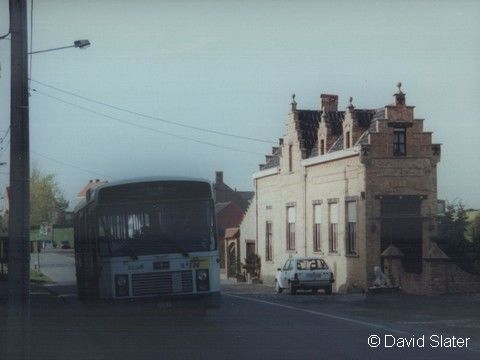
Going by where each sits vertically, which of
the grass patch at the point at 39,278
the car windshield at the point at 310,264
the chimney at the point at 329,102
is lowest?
the grass patch at the point at 39,278

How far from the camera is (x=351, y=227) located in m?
39.9

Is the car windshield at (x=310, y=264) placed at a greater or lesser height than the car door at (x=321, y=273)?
greater

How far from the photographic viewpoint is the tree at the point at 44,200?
21.6 m

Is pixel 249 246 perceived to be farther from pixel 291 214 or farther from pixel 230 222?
pixel 230 222

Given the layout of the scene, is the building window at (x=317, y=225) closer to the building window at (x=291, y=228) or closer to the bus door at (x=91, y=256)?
the building window at (x=291, y=228)

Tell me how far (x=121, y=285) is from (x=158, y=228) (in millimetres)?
1289

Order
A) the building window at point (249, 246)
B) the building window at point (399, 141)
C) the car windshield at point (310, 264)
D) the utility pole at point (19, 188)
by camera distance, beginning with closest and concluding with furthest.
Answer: the utility pole at point (19, 188)
the car windshield at point (310, 264)
the building window at point (399, 141)
the building window at point (249, 246)

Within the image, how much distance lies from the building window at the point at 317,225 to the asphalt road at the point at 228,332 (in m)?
18.8

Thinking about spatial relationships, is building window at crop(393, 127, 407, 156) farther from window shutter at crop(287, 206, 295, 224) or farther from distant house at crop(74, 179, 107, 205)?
distant house at crop(74, 179, 107, 205)

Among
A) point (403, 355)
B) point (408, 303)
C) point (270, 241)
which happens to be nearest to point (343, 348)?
point (403, 355)

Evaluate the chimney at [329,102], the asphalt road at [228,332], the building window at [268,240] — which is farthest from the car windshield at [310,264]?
the building window at [268,240]

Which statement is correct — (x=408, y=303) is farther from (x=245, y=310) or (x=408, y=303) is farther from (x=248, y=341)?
(x=248, y=341)

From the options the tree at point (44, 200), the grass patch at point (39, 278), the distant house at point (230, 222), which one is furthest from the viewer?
the distant house at point (230, 222)

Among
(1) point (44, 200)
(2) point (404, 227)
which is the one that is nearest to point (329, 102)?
(2) point (404, 227)
